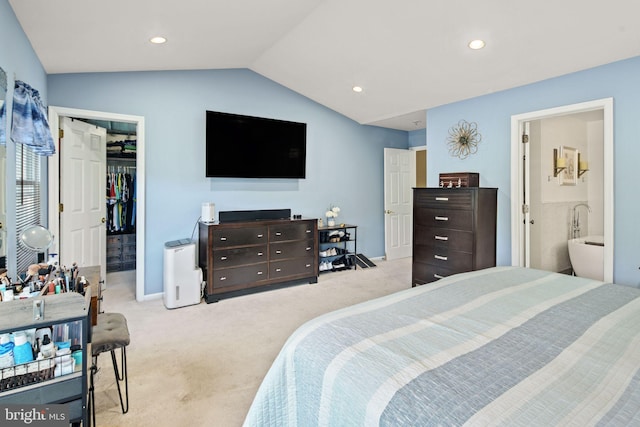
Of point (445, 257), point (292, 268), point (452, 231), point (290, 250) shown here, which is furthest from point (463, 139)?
point (292, 268)

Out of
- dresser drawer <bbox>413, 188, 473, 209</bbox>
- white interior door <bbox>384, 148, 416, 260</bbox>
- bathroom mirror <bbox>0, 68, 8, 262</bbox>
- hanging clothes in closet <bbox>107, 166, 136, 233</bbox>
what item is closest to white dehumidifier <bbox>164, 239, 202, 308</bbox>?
bathroom mirror <bbox>0, 68, 8, 262</bbox>

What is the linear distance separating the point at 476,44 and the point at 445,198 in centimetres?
144

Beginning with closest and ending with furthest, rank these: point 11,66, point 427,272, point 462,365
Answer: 1. point 462,365
2. point 11,66
3. point 427,272

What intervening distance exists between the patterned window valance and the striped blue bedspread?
6.71 feet

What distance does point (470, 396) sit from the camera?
2.93 feet

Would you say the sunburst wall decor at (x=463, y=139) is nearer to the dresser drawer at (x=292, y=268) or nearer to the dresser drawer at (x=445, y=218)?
the dresser drawer at (x=445, y=218)

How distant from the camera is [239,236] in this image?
3914 mm

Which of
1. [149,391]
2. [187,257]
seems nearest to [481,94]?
[187,257]

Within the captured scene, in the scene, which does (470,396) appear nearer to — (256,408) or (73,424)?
(256,408)

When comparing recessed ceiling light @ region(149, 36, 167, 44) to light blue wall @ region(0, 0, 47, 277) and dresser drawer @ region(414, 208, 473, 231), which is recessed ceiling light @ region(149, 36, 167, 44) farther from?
dresser drawer @ region(414, 208, 473, 231)

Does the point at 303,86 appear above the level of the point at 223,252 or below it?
above

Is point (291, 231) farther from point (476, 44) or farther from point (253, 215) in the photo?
point (476, 44)

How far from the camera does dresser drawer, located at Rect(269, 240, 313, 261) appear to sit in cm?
420

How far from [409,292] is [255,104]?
354 cm
